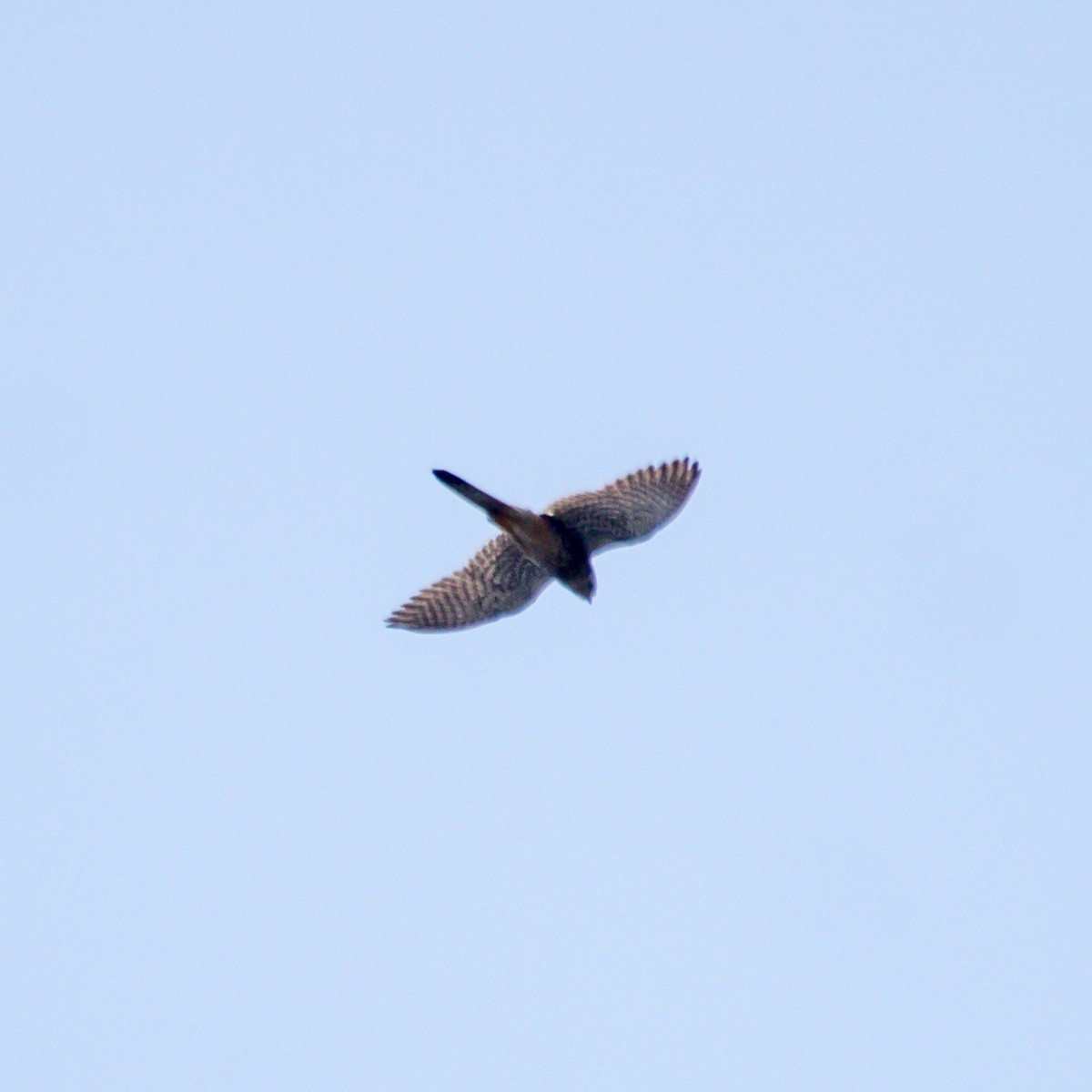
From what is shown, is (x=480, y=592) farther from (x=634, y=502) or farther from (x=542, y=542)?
(x=634, y=502)

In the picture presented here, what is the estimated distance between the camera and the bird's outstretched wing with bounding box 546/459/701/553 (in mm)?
19141

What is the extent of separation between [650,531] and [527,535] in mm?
1075

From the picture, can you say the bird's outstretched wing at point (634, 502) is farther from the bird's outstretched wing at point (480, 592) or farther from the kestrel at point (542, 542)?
the bird's outstretched wing at point (480, 592)

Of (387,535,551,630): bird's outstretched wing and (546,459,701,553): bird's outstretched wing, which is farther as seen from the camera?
(387,535,551,630): bird's outstretched wing

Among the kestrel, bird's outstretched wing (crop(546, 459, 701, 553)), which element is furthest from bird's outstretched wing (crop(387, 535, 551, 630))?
bird's outstretched wing (crop(546, 459, 701, 553))

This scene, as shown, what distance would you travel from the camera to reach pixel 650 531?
1928 cm

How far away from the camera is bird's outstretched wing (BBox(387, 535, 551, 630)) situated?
19625 millimetres

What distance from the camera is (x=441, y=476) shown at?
62.1 feet

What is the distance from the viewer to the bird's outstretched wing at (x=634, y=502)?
754 inches

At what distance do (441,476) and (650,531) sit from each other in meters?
1.88

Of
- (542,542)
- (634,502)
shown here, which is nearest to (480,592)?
(542,542)

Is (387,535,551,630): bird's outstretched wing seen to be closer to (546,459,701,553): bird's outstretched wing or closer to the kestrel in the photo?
the kestrel

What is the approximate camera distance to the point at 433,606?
19.7 meters

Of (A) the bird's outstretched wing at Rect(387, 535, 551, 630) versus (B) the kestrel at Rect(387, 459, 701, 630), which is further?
(A) the bird's outstretched wing at Rect(387, 535, 551, 630)
